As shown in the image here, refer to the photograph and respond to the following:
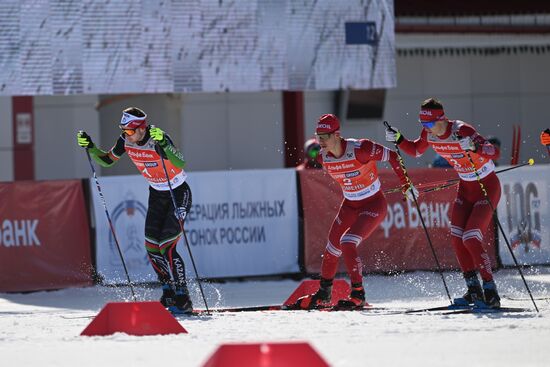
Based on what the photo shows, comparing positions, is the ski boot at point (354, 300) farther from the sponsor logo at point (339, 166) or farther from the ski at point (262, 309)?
the sponsor logo at point (339, 166)

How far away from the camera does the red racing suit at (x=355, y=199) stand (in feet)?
38.1

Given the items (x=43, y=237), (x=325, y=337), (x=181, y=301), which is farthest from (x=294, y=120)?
(x=325, y=337)

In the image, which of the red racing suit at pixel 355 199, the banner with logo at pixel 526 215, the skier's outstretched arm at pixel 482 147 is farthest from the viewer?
the banner with logo at pixel 526 215

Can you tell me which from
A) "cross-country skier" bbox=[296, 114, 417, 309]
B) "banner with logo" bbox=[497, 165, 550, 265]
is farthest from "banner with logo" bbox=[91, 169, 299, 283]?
"cross-country skier" bbox=[296, 114, 417, 309]

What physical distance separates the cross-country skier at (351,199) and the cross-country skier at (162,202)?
126 cm

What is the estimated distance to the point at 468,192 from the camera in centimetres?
1137

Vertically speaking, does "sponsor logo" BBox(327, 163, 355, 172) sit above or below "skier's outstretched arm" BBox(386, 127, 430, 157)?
below

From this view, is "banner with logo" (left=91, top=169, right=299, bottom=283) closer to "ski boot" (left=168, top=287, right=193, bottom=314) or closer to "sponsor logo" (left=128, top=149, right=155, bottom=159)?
"sponsor logo" (left=128, top=149, right=155, bottom=159)

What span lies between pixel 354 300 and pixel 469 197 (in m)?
1.45

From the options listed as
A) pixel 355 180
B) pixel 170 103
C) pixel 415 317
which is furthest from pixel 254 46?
pixel 415 317

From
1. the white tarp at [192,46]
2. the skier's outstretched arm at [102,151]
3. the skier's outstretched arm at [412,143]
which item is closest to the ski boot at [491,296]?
the skier's outstretched arm at [412,143]

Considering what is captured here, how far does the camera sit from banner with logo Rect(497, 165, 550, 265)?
54.4ft

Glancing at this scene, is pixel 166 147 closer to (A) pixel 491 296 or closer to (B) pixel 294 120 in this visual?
(A) pixel 491 296

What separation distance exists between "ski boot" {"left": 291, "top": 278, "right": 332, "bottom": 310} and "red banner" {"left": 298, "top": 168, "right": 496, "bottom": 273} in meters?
4.09
